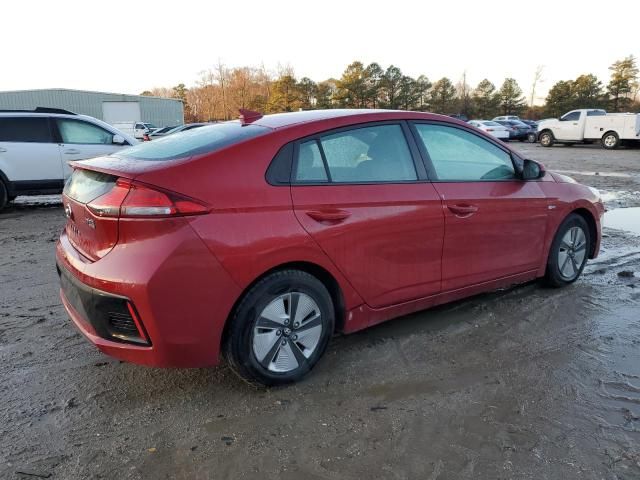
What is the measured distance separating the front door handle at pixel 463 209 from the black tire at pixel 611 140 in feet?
80.8

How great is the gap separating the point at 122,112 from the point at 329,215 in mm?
65960

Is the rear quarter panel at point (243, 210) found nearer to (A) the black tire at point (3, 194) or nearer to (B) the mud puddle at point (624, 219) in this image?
(B) the mud puddle at point (624, 219)

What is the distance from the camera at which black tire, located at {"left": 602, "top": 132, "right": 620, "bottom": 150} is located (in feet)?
79.7

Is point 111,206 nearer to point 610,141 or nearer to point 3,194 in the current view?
point 3,194

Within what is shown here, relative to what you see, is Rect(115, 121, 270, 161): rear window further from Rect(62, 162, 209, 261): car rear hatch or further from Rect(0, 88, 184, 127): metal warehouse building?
Rect(0, 88, 184, 127): metal warehouse building

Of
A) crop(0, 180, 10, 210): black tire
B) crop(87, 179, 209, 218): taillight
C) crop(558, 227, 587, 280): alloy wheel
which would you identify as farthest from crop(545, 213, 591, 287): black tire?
crop(0, 180, 10, 210): black tire

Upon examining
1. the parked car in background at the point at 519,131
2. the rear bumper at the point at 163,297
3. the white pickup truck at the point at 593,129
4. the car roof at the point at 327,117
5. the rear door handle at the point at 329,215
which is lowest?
the parked car in background at the point at 519,131

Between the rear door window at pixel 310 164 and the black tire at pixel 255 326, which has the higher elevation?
the rear door window at pixel 310 164

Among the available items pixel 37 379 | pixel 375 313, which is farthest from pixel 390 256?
→ pixel 37 379

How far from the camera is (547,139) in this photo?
2753cm

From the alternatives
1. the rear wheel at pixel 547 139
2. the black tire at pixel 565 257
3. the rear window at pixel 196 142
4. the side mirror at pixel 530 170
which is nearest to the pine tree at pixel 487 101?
the rear wheel at pixel 547 139

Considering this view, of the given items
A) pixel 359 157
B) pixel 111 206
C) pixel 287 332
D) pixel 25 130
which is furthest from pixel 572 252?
A: pixel 25 130

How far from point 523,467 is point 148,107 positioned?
67025mm

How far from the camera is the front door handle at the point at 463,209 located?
12.0 ft
